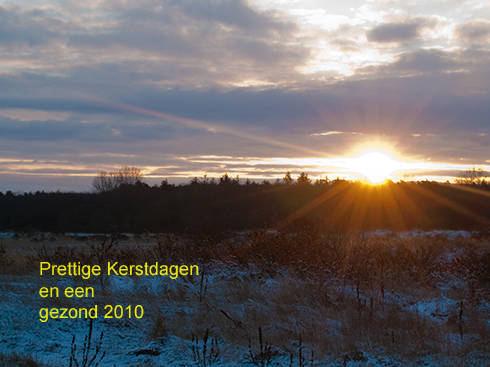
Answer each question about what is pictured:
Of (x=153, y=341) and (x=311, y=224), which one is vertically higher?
(x=311, y=224)

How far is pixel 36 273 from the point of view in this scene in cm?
977

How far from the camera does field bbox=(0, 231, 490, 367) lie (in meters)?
5.97

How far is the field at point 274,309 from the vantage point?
5.97m

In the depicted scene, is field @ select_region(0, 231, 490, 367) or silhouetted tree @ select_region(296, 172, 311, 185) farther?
silhouetted tree @ select_region(296, 172, 311, 185)

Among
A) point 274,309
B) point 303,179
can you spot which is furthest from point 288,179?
point 274,309

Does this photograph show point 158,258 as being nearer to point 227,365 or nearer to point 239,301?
point 239,301

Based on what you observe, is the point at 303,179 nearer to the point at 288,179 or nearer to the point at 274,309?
the point at 288,179

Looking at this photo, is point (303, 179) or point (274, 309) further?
point (303, 179)

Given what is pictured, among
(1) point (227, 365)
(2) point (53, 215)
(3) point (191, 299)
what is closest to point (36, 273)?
(3) point (191, 299)

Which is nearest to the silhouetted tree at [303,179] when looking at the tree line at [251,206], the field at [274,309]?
the tree line at [251,206]

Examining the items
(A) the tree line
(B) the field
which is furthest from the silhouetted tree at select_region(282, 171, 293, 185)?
(B) the field

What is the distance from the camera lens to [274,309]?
7.60m

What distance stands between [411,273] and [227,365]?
5.48 m

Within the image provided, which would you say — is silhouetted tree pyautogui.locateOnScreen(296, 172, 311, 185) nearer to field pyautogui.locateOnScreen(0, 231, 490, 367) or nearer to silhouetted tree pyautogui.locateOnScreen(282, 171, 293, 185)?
silhouetted tree pyautogui.locateOnScreen(282, 171, 293, 185)
